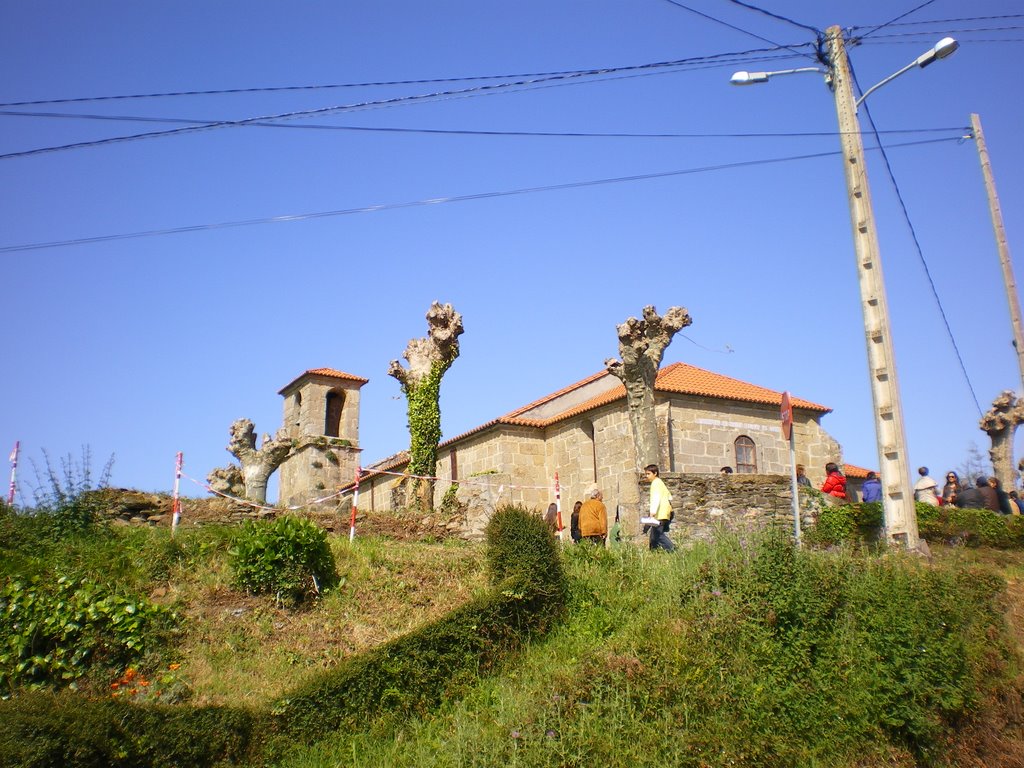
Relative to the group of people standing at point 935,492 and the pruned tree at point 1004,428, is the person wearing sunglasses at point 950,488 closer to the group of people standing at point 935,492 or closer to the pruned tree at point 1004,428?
the group of people standing at point 935,492

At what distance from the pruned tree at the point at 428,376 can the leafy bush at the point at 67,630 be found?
9985 millimetres

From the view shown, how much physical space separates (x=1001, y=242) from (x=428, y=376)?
1210 cm

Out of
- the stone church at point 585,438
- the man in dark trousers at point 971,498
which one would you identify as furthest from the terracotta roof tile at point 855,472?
the man in dark trousers at point 971,498

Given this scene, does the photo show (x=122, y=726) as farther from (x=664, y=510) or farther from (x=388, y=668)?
(x=664, y=510)

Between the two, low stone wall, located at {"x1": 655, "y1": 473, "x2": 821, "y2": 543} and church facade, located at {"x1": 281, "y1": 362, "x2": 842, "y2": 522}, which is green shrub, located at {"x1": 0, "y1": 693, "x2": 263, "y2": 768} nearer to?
low stone wall, located at {"x1": 655, "y1": 473, "x2": 821, "y2": 543}

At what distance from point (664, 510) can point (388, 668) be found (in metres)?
5.85

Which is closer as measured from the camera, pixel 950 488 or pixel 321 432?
pixel 950 488

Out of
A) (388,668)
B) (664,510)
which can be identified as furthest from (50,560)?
(664,510)

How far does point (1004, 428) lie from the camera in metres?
22.3

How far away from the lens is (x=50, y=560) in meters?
11.5

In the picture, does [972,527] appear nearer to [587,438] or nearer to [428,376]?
[428,376]

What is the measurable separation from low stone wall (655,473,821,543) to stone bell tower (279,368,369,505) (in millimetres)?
11720

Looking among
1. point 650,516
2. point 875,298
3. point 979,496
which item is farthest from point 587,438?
point 875,298

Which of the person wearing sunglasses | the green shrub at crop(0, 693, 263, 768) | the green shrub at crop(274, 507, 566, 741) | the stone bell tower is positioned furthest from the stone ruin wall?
the green shrub at crop(0, 693, 263, 768)
